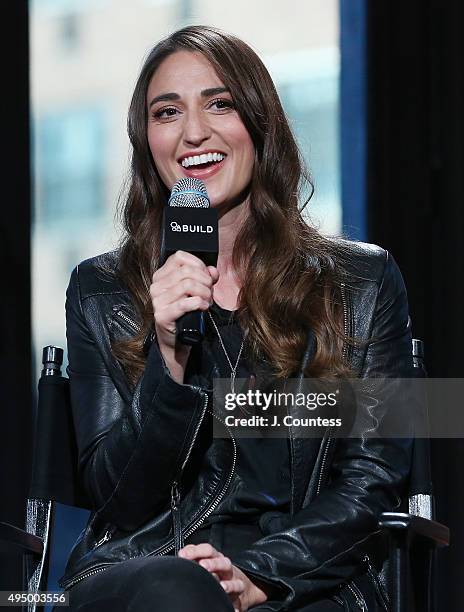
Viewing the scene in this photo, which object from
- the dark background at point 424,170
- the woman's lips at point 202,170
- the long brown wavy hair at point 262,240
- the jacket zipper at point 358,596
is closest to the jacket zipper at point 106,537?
the long brown wavy hair at point 262,240

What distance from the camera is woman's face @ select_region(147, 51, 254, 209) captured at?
189 cm

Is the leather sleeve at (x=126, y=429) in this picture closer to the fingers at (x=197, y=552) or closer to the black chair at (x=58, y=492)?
the black chair at (x=58, y=492)

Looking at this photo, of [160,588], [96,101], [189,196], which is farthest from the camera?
[96,101]

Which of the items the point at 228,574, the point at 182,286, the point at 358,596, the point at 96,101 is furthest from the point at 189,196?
the point at 96,101

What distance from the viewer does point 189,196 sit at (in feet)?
5.37

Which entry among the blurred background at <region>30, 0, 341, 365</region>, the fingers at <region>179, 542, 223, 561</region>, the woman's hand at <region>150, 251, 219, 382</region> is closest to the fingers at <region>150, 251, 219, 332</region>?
the woman's hand at <region>150, 251, 219, 382</region>

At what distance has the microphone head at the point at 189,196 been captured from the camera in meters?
1.63

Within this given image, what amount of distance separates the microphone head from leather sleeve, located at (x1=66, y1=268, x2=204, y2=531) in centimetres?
22

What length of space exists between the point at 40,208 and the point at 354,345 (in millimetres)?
1225

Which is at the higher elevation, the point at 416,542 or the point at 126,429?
the point at 126,429

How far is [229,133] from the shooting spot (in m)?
1.91

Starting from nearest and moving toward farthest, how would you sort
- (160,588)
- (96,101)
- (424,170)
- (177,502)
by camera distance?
(160,588), (177,502), (96,101), (424,170)

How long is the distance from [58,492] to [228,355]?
14.4 inches

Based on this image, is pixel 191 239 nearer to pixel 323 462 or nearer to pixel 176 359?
pixel 176 359
